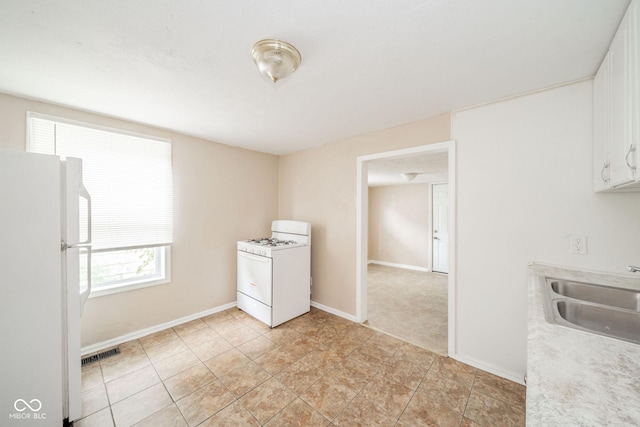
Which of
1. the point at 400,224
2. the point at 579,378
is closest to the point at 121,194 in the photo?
the point at 579,378

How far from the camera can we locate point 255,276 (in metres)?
3.09

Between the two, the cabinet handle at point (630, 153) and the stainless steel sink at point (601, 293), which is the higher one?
the cabinet handle at point (630, 153)

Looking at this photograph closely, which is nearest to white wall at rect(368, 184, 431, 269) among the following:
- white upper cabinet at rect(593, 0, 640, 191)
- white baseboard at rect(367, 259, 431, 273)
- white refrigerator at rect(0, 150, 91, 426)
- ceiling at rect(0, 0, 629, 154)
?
white baseboard at rect(367, 259, 431, 273)

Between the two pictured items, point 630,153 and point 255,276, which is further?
point 255,276

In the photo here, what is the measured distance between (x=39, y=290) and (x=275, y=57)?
6.44ft

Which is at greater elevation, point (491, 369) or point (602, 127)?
point (602, 127)

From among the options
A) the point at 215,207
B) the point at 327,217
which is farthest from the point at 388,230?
the point at 215,207

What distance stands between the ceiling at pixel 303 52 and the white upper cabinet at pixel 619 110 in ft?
0.42

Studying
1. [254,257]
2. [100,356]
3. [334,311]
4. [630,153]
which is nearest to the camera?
[630,153]

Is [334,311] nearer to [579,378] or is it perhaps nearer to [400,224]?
[579,378]

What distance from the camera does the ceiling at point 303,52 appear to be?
1.16m

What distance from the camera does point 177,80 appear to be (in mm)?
1777

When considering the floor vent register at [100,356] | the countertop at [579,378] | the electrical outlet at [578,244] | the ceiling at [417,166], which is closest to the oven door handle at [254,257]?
the floor vent register at [100,356]

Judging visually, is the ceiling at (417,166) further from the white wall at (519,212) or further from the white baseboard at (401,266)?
the white baseboard at (401,266)
